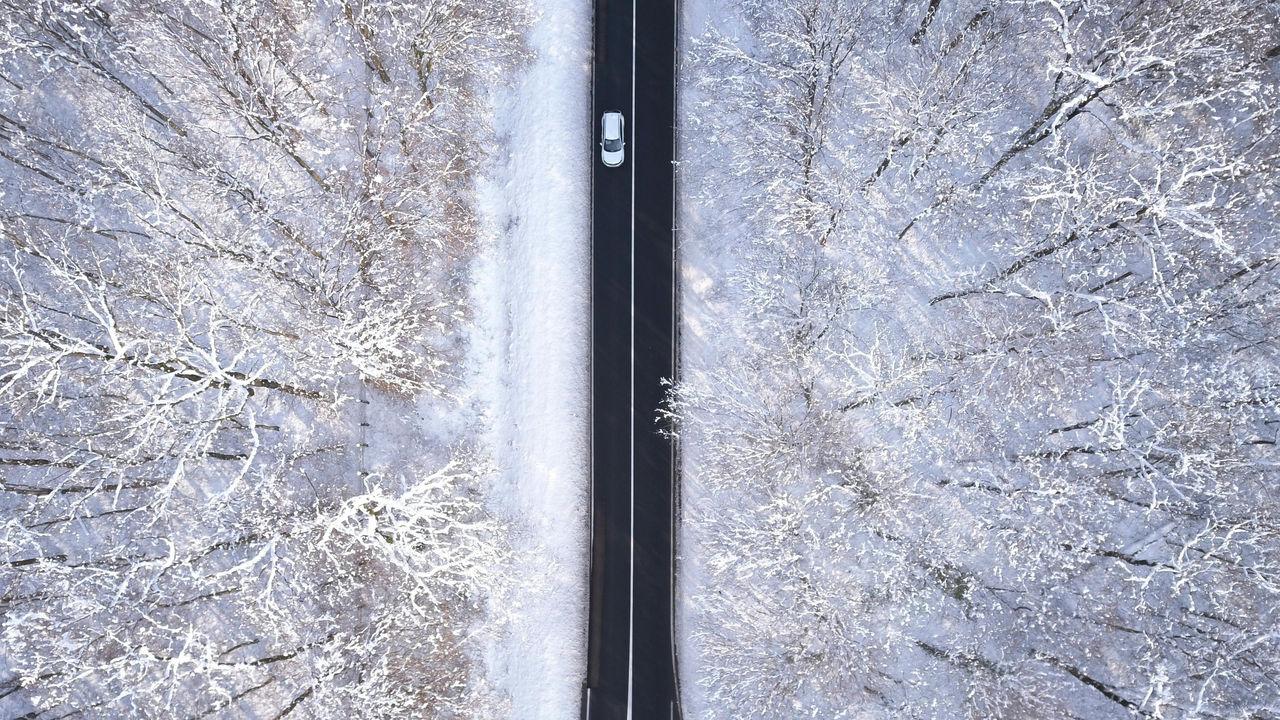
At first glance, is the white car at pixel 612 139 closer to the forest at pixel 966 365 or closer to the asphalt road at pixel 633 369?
the asphalt road at pixel 633 369

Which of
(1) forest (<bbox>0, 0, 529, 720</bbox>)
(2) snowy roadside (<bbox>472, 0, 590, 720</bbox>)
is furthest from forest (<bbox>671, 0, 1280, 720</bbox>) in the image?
(1) forest (<bbox>0, 0, 529, 720</bbox>)

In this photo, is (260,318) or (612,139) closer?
(260,318)

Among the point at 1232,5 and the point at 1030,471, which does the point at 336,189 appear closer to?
the point at 1030,471

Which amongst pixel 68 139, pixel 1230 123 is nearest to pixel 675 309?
pixel 1230 123

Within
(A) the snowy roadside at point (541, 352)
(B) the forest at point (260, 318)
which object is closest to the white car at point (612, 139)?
(A) the snowy roadside at point (541, 352)

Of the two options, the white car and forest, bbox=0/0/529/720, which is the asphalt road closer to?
the white car

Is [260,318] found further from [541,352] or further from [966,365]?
[966,365]

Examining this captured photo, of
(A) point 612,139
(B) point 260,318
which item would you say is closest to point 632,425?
(A) point 612,139
